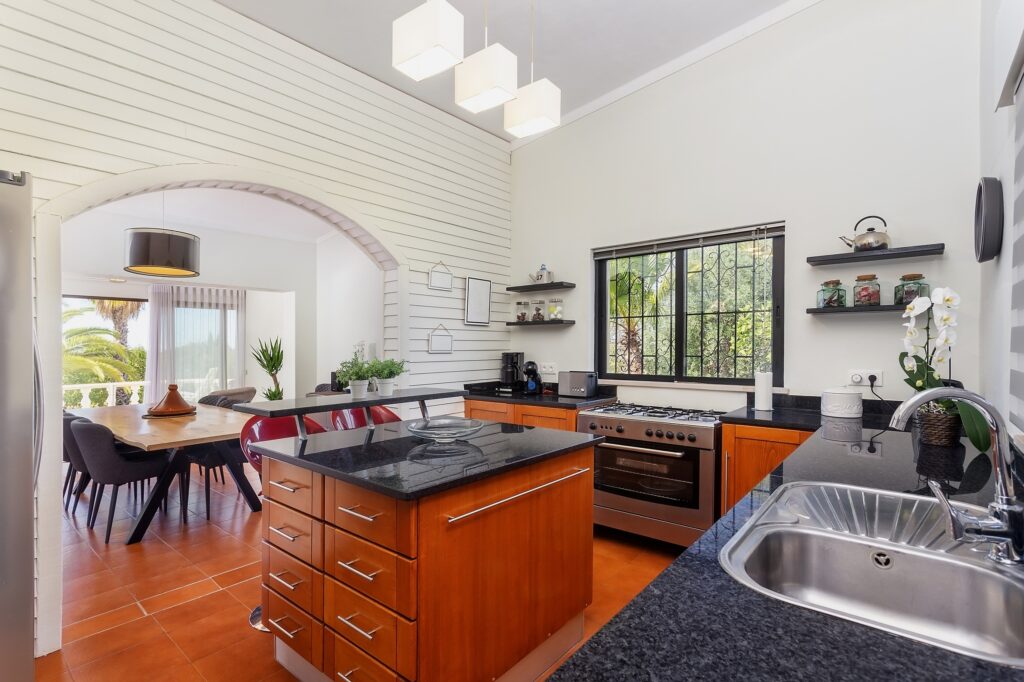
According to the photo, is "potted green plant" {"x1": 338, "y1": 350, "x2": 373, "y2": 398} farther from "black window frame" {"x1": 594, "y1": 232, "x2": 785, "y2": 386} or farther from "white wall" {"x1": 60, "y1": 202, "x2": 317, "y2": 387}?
"white wall" {"x1": 60, "y1": 202, "x2": 317, "y2": 387}

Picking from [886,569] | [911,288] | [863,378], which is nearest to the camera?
[886,569]

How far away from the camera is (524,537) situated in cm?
188

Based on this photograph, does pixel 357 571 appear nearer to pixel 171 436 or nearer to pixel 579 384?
pixel 171 436

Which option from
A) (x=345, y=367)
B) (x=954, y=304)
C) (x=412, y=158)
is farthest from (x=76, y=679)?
(x=954, y=304)

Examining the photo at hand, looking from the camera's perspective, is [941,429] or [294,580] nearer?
[294,580]

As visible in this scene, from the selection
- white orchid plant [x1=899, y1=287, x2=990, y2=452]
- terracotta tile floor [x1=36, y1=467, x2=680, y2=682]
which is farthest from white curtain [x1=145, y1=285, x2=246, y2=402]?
white orchid plant [x1=899, y1=287, x2=990, y2=452]

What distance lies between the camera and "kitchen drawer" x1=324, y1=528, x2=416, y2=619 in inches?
59.1

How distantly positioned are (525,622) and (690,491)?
5.04ft

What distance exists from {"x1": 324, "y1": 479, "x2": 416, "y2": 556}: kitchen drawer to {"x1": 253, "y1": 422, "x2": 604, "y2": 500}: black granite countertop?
6 cm

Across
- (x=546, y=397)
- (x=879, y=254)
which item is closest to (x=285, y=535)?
(x=546, y=397)

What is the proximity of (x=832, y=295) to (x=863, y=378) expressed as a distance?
1.71 feet

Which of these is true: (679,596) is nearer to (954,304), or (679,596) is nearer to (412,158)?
(954,304)

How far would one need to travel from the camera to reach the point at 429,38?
73.5 inches

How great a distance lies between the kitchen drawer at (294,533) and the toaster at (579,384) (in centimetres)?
245
